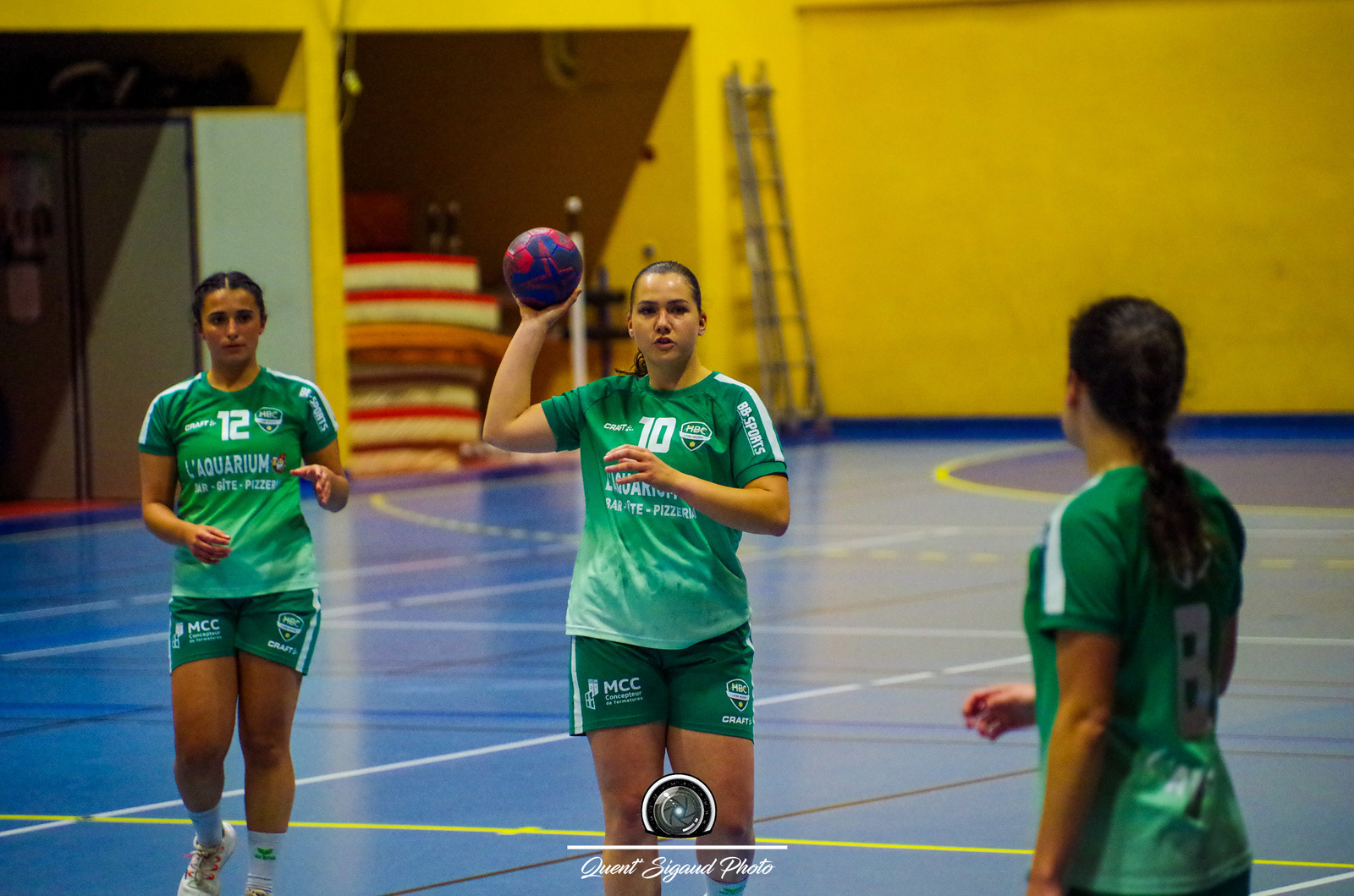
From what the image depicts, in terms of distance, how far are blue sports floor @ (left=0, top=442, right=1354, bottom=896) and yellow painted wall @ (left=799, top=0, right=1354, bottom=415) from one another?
338 inches

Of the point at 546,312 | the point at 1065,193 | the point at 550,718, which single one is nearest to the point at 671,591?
the point at 546,312

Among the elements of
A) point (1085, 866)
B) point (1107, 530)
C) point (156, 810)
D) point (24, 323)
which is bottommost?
point (156, 810)

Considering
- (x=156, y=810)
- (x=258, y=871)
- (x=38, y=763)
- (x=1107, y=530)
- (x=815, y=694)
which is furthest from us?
(x=815, y=694)

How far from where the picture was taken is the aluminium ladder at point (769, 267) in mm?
22359

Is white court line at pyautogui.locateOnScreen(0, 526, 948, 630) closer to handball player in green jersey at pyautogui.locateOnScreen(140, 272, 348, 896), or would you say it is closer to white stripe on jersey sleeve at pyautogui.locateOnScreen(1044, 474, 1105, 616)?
handball player in green jersey at pyautogui.locateOnScreen(140, 272, 348, 896)

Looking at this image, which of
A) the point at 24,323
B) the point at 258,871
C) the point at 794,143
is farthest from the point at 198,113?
the point at 258,871

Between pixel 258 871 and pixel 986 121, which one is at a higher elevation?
pixel 986 121

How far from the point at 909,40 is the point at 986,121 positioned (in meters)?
1.52

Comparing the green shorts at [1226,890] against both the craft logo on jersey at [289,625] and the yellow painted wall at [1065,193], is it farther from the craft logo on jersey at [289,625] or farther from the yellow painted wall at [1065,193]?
the yellow painted wall at [1065,193]

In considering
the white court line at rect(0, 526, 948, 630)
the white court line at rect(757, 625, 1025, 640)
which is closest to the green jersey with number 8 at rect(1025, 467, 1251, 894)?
the white court line at rect(757, 625, 1025, 640)

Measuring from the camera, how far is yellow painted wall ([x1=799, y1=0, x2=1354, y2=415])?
22.2m

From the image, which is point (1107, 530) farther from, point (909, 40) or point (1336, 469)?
point (909, 40)

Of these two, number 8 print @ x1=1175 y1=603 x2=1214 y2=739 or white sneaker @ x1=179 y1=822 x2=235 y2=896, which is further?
white sneaker @ x1=179 y1=822 x2=235 y2=896

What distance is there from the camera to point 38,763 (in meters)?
7.20
